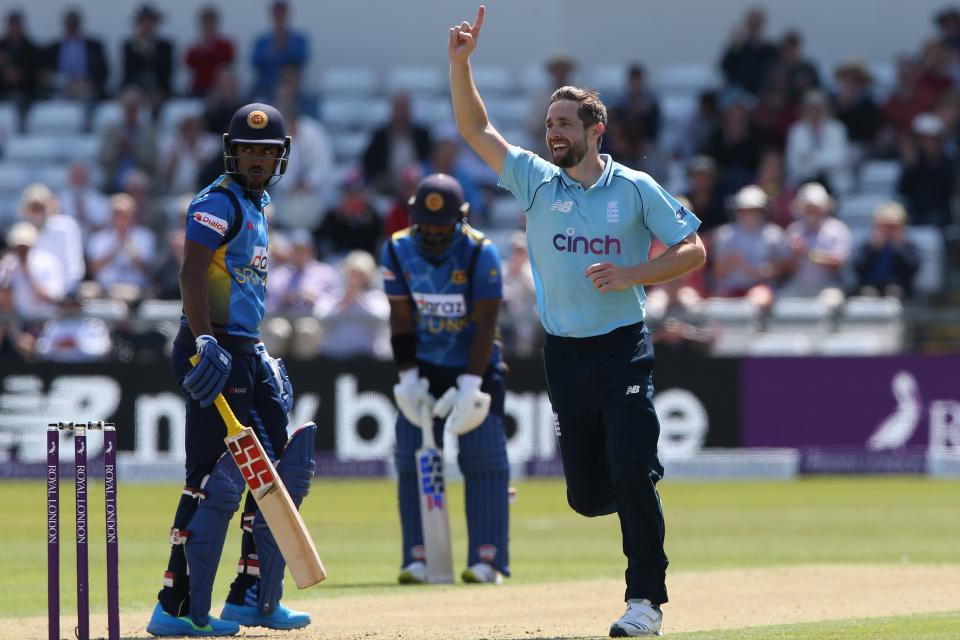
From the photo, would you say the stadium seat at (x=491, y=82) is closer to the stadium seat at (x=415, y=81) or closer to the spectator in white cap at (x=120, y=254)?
the stadium seat at (x=415, y=81)

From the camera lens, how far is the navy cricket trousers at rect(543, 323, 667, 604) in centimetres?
714

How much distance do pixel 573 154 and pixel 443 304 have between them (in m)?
2.59

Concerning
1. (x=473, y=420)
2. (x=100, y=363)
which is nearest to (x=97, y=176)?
(x=100, y=363)

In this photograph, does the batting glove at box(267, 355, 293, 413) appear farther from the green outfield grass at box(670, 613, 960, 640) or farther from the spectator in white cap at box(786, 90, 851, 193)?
the spectator in white cap at box(786, 90, 851, 193)

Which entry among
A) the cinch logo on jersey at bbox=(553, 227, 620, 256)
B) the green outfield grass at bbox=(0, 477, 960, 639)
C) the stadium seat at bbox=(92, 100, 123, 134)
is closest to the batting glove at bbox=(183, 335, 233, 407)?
the cinch logo on jersey at bbox=(553, 227, 620, 256)

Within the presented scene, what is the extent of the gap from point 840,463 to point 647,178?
10103 mm

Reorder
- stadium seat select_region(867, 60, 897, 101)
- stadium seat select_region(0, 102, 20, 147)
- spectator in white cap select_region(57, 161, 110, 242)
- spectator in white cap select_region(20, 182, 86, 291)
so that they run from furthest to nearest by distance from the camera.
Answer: stadium seat select_region(0, 102, 20, 147) < stadium seat select_region(867, 60, 897, 101) < spectator in white cap select_region(57, 161, 110, 242) < spectator in white cap select_region(20, 182, 86, 291)

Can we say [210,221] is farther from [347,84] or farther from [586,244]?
[347,84]

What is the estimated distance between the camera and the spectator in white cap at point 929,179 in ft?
63.2

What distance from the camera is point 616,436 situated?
7160mm

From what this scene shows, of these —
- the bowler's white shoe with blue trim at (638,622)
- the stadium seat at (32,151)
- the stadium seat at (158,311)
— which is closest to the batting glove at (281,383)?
the bowler's white shoe with blue trim at (638,622)

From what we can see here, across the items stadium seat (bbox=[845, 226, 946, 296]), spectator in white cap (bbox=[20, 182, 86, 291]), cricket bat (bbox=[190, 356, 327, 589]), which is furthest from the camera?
stadium seat (bbox=[845, 226, 946, 296])

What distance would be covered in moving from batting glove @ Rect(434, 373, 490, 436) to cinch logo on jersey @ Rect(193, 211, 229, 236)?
2605mm

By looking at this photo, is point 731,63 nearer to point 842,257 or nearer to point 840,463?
point 842,257
